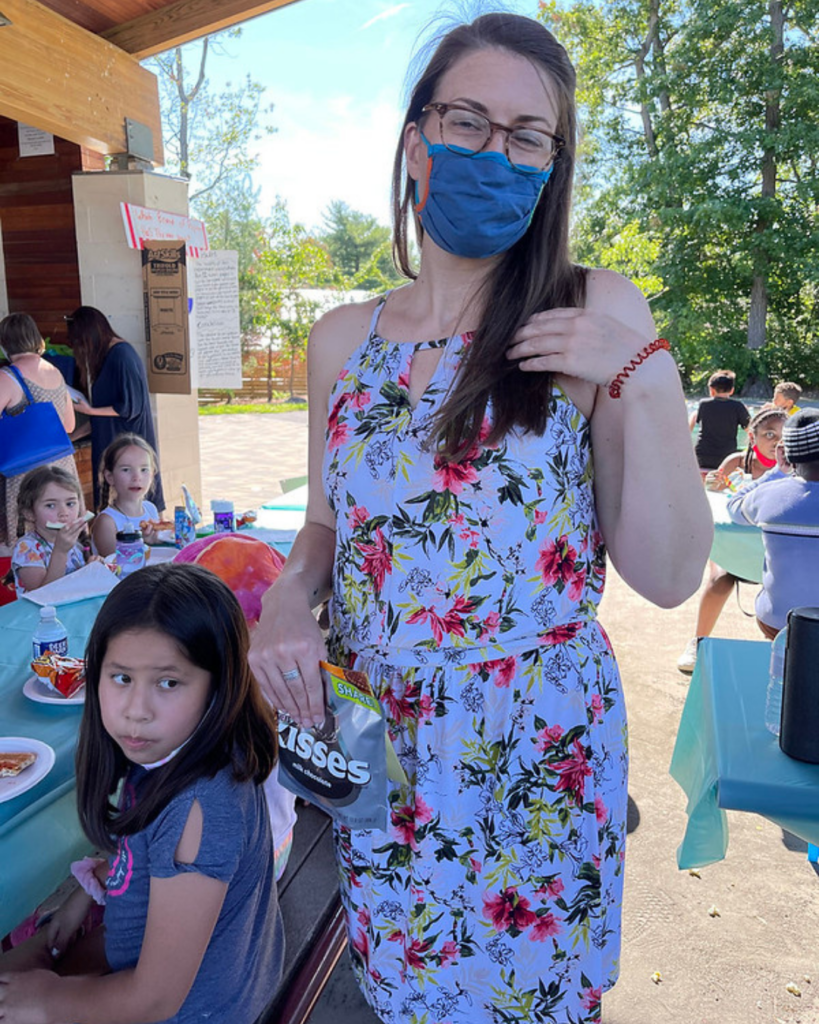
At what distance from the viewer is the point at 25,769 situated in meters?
1.49

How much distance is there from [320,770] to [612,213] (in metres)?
21.5

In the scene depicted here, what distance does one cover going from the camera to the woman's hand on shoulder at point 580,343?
0.90 meters

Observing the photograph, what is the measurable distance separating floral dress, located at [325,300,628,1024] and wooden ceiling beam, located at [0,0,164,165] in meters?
4.60

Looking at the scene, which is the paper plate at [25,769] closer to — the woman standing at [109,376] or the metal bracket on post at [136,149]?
the woman standing at [109,376]

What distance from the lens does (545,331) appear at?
92 centimetres

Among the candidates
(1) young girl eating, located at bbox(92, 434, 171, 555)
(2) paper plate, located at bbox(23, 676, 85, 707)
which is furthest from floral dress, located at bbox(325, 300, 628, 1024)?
(1) young girl eating, located at bbox(92, 434, 171, 555)

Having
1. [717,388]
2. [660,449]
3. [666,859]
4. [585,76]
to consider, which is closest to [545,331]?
[660,449]

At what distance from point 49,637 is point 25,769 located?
0.52m

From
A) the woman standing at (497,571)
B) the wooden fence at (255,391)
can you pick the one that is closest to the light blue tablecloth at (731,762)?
the woman standing at (497,571)

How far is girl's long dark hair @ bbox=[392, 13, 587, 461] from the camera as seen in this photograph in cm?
97

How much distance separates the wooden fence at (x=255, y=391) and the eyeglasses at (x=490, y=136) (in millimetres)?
19324

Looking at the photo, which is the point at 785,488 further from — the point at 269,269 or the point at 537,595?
the point at 269,269

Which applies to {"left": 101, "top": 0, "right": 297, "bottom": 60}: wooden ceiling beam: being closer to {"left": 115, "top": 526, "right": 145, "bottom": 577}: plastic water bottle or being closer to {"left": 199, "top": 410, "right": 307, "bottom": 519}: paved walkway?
{"left": 199, "top": 410, "right": 307, "bottom": 519}: paved walkway

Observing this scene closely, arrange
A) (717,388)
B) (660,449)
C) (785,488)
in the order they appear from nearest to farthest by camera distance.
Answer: (660,449) < (785,488) < (717,388)
